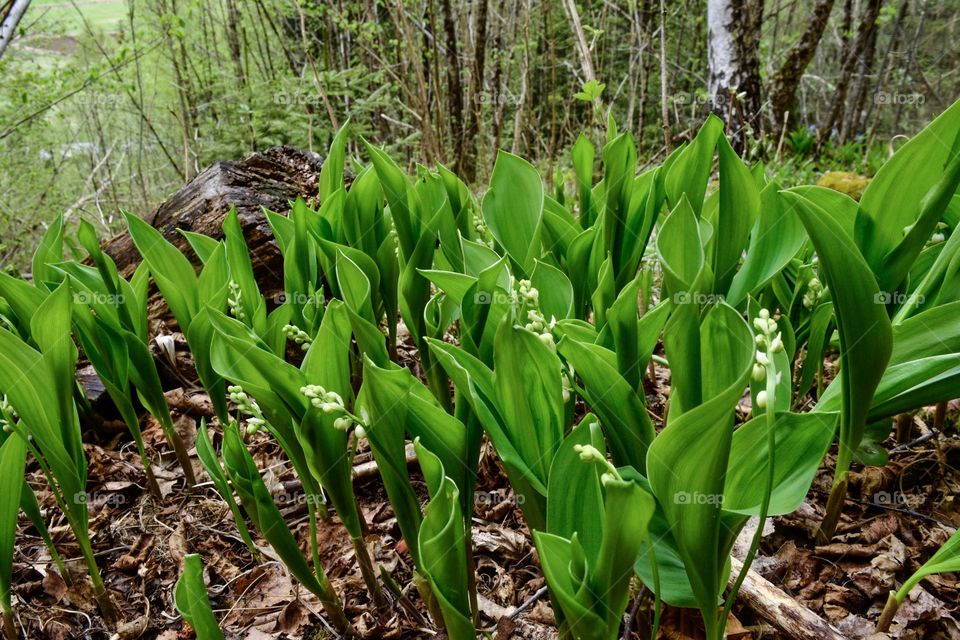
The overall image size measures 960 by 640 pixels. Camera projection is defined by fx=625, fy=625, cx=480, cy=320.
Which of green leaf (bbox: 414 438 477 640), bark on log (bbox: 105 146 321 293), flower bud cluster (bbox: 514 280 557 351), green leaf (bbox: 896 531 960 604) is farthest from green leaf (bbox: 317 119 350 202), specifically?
green leaf (bbox: 896 531 960 604)

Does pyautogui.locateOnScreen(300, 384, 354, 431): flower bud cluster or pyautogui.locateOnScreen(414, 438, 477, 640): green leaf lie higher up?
pyautogui.locateOnScreen(300, 384, 354, 431): flower bud cluster

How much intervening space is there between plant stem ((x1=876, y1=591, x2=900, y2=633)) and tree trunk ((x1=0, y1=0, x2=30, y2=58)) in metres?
3.13

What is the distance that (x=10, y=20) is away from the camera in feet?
7.73

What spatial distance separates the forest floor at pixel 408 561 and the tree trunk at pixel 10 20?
169 cm

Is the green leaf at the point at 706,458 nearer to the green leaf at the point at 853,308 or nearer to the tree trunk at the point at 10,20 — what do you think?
the green leaf at the point at 853,308

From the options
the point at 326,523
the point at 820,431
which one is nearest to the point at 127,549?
the point at 326,523

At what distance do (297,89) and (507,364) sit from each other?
5.62 m

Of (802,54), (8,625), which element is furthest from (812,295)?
(802,54)

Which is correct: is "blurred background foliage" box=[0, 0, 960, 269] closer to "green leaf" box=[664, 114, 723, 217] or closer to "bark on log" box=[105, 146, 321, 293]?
"bark on log" box=[105, 146, 321, 293]

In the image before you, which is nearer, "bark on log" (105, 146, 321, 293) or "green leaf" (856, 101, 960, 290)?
"green leaf" (856, 101, 960, 290)

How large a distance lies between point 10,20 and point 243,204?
106 centimetres

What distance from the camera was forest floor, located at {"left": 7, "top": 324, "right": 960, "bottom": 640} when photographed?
126 cm

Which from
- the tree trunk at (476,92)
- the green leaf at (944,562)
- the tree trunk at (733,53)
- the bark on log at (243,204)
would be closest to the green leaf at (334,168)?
the bark on log at (243,204)

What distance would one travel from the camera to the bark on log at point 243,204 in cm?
250
